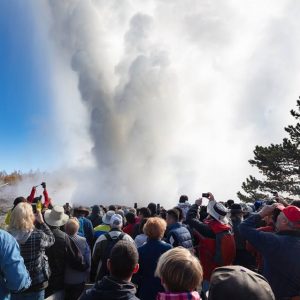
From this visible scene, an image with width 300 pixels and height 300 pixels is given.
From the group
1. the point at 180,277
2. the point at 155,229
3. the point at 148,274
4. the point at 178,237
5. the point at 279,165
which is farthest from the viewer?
the point at 279,165

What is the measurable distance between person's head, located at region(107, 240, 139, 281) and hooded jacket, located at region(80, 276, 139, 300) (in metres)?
0.07

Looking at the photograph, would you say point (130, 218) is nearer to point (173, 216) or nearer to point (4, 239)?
point (173, 216)

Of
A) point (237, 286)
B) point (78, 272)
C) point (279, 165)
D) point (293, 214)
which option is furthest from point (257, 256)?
point (279, 165)

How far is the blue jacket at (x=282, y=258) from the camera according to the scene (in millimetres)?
3352

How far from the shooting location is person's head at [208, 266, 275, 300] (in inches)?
72.2

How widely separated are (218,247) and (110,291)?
310cm

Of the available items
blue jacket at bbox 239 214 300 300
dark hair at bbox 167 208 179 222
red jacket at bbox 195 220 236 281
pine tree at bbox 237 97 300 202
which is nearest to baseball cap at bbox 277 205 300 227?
blue jacket at bbox 239 214 300 300

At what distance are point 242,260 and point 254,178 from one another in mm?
25811

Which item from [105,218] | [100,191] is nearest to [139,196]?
[100,191]

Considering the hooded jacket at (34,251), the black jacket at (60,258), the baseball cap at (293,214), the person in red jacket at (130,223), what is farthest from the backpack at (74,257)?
the baseball cap at (293,214)

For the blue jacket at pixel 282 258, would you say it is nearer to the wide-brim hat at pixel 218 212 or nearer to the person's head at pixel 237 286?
the person's head at pixel 237 286

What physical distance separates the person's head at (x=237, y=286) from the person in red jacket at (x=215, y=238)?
134 inches

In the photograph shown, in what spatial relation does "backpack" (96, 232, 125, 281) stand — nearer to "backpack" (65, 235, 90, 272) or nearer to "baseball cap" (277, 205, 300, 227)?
"backpack" (65, 235, 90, 272)

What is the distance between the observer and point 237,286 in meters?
1.84
